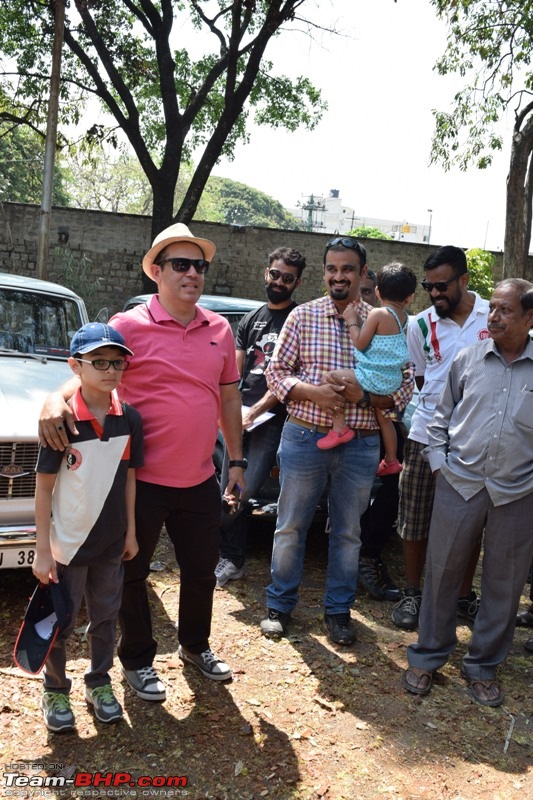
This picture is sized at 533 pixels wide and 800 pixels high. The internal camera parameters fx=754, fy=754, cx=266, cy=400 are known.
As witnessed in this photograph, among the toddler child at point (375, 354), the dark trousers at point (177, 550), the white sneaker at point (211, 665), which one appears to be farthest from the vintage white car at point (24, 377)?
the toddler child at point (375, 354)

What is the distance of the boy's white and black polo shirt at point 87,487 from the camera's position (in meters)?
3.17

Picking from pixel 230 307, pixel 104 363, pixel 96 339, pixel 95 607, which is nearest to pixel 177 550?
pixel 95 607

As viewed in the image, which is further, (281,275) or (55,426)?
(281,275)

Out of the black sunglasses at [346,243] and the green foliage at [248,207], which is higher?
the green foliage at [248,207]

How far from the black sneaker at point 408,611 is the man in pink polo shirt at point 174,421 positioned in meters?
1.59

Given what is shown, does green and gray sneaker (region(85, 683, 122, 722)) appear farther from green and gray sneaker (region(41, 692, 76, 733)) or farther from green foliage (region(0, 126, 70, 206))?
green foliage (region(0, 126, 70, 206))

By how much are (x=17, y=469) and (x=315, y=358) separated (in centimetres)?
185

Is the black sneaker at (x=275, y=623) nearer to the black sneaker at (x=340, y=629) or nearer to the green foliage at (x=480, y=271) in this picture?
the black sneaker at (x=340, y=629)

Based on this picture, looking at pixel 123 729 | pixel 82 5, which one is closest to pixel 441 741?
pixel 123 729

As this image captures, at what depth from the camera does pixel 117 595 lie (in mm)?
3361

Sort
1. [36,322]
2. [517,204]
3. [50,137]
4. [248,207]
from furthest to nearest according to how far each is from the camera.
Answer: [248,207] < [50,137] < [517,204] < [36,322]

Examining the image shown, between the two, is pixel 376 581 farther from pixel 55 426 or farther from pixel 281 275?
pixel 55 426

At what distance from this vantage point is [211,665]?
153 inches

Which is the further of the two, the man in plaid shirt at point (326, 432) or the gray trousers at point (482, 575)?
the man in plaid shirt at point (326, 432)
